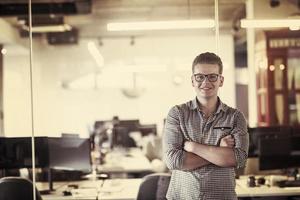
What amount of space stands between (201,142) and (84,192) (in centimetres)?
219

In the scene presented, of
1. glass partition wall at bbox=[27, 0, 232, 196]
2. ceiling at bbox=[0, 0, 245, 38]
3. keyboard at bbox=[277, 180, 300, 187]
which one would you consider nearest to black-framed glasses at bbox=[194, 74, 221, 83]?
keyboard at bbox=[277, 180, 300, 187]

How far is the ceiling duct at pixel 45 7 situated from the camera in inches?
297

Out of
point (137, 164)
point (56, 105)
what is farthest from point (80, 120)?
point (137, 164)

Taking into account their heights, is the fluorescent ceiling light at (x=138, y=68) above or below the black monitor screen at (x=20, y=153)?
above

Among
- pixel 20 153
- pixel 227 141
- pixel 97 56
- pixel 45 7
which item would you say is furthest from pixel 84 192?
pixel 97 56

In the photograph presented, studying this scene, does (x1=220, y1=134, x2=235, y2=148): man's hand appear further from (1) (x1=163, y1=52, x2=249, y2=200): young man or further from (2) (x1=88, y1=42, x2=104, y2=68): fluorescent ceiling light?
(2) (x1=88, y1=42, x2=104, y2=68): fluorescent ceiling light

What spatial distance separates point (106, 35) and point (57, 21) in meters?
2.68

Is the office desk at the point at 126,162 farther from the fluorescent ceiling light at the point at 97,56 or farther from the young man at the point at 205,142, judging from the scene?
the fluorescent ceiling light at the point at 97,56

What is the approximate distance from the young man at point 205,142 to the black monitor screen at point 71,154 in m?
2.16

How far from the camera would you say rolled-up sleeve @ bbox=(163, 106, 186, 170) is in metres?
3.12

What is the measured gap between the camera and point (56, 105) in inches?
448

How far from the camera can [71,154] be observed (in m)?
5.23

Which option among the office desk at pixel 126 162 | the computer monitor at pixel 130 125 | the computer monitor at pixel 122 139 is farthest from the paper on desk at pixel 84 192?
the computer monitor at pixel 130 125

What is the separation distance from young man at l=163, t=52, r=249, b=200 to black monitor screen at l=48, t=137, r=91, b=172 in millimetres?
2164
